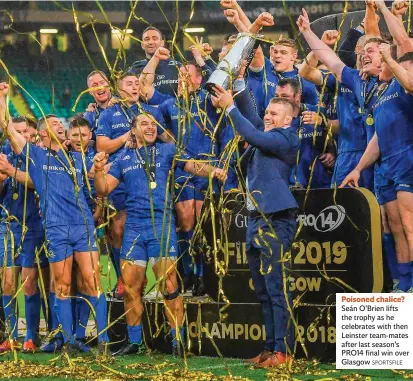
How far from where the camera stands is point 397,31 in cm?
557

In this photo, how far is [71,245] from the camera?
625 cm

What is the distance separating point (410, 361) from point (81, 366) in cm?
186

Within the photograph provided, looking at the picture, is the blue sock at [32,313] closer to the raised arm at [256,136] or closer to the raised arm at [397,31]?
the raised arm at [256,136]

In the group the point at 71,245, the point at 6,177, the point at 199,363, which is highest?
the point at 6,177

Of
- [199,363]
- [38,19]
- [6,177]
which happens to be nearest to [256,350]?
[199,363]

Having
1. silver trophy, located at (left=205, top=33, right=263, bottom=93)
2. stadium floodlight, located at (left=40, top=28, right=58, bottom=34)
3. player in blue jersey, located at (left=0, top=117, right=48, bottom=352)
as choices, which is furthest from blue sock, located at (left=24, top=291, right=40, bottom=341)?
stadium floodlight, located at (left=40, top=28, right=58, bottom=34)

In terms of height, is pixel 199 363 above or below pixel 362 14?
below

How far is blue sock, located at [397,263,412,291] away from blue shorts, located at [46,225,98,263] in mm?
1897

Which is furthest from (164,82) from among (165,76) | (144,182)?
(144,182)

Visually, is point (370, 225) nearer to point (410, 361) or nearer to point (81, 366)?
point (410, 361)

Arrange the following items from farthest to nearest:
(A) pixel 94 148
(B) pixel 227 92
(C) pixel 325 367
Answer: (A) pixel 94 148
(C) pixel 325 367
(B) pixel 227 92

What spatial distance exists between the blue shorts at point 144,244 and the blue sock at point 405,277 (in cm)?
139

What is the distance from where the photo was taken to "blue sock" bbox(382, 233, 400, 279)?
19.3 feet

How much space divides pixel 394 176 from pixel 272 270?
94 centimetres
